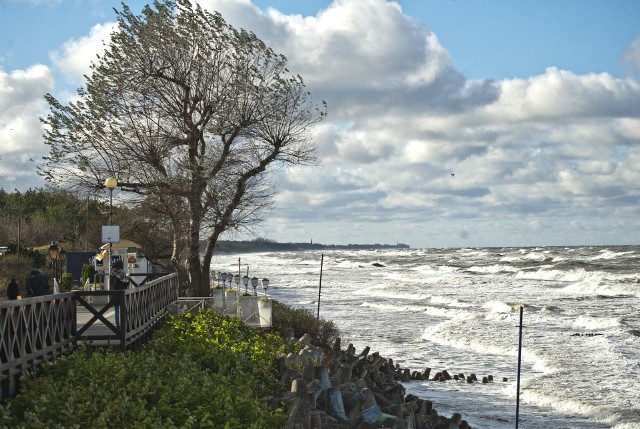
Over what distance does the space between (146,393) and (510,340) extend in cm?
2653

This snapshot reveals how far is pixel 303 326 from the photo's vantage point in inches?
1157

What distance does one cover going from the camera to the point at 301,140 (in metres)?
34.0

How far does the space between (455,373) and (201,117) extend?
13832 millimetres

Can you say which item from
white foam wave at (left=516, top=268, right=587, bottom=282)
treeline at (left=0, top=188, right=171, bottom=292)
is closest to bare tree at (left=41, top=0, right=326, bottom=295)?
treeline at (left=0, top=188, right=171, bottom=292)

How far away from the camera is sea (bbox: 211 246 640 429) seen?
23000 mm

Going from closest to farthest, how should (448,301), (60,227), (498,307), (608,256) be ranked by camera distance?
1. (498,307)
2. (448,301)
3. (60,227)
4. (608,256)

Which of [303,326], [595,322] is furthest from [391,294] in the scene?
[303,326]

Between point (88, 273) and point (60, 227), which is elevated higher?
point (60, 227)

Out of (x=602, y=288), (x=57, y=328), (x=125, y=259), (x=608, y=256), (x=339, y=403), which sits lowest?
(x=339, y=403)

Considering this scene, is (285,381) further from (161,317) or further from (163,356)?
(161,317)

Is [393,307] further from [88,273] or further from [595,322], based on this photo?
[88,273]

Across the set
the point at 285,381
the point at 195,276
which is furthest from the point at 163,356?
the point at 195,276

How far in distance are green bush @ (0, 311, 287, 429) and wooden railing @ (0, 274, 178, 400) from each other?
0.32 m

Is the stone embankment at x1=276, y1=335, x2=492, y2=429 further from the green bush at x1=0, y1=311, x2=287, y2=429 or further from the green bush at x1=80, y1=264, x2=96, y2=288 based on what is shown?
the green bush at x1=80, y1=264, x2=96, y2=288
